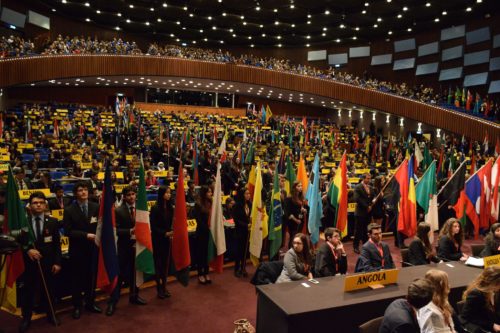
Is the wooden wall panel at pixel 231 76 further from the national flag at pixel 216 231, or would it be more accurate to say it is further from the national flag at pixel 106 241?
the national flag at pixel 106 241

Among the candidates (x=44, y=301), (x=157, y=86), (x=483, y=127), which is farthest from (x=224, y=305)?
(x=157, y=86)

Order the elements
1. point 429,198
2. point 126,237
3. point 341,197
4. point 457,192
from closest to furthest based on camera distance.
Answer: point 126,237 → point 341,197 → point 429,198 → point 457,192

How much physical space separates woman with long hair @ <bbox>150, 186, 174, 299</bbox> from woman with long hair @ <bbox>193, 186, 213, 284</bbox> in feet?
1.82

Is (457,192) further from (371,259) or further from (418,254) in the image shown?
(371,259)

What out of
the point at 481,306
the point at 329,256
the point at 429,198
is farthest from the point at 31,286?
the point at 429,198

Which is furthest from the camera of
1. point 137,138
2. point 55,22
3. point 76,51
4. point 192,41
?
point 192,41

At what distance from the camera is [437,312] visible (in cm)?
314

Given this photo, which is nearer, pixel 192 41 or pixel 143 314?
pixel 143 314

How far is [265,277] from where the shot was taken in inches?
188

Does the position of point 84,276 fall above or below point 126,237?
below

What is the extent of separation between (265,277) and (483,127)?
2170cm

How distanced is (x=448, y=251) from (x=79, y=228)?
4941mm

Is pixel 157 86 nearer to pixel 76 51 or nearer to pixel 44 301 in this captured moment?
pixel 76 51

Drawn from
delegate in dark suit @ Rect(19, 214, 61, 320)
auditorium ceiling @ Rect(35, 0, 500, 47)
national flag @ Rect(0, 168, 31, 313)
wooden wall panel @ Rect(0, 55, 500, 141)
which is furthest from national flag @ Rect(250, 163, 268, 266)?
auditorium ceiling @ Rect(35, 0, 500, 47)
